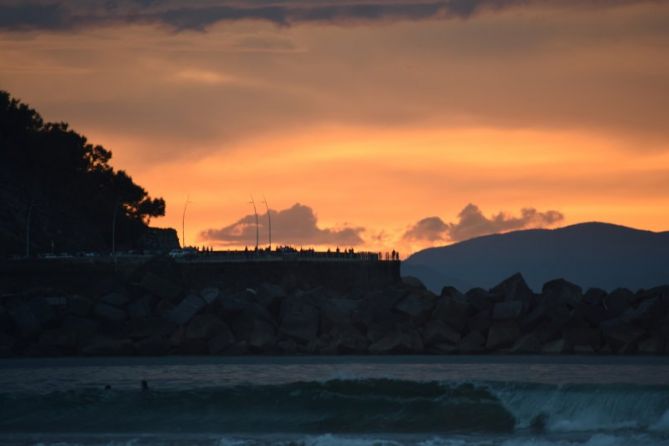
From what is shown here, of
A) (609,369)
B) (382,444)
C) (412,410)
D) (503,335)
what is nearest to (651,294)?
(503,335)

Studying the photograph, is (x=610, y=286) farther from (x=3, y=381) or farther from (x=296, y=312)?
(x=3, y=381)

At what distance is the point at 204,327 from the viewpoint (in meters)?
50.6

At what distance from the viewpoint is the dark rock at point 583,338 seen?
1984 inches

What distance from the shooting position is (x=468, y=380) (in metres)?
40.0

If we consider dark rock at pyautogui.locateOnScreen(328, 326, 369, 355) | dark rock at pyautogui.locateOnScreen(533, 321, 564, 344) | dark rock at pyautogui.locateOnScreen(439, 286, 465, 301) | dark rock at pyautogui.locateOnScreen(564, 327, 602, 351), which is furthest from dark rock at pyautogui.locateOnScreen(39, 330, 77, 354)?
dark rock at pyautogui.locateOnScreen(564, 327, 602, 351)

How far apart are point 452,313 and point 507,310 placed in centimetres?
229

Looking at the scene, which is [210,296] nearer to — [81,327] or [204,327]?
[204,327]

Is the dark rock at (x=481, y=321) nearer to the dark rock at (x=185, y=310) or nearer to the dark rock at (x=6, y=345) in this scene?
the dark rock at (x=185, y=310)

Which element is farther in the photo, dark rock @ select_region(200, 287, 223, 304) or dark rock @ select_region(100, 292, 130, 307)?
dark rock @ select_region(100, 292, 130, 307)

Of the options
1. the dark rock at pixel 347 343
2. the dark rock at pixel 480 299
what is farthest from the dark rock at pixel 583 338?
the dark rock at pixel 347 343

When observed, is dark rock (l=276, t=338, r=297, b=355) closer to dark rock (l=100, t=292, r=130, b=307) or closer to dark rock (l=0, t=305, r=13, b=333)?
dark rock (l=100, t=292, r=130, b=307)

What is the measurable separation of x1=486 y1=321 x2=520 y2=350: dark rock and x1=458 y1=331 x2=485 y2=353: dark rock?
0.92 ft

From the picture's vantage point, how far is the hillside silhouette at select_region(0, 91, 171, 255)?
299 feet

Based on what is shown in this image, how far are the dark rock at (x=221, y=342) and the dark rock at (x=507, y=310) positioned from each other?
1074 cm
